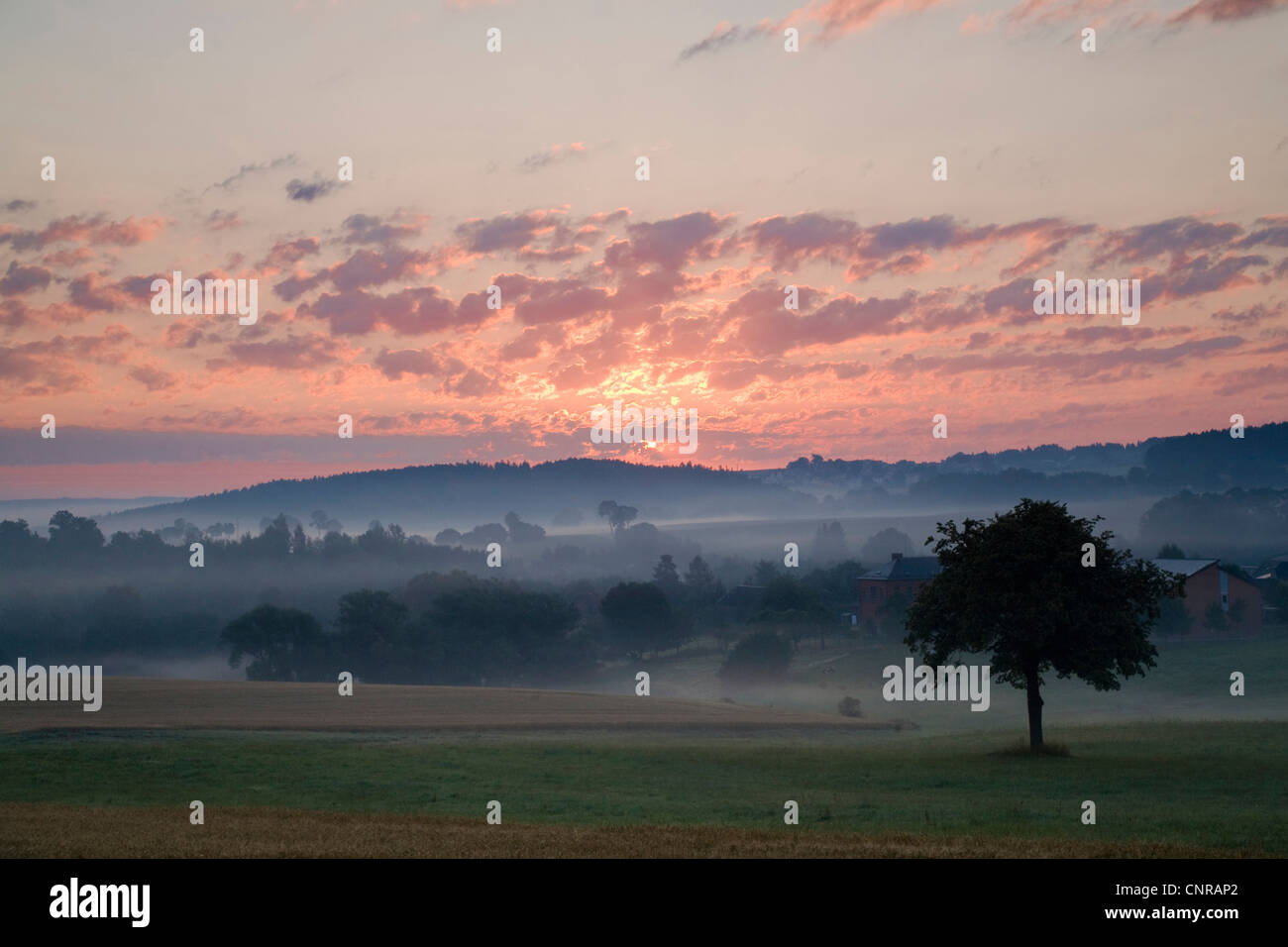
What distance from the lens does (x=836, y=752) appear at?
1969 inches

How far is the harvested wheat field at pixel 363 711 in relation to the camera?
6494 centimetres

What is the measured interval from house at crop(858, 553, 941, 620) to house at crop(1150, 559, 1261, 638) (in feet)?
117

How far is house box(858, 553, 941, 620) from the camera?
497 ft

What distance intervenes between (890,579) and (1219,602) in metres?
42.9

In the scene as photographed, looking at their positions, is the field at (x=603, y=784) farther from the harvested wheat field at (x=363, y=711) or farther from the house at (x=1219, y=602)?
the house at (x=1219, y=602)

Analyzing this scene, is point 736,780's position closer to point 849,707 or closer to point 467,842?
point 467,842
